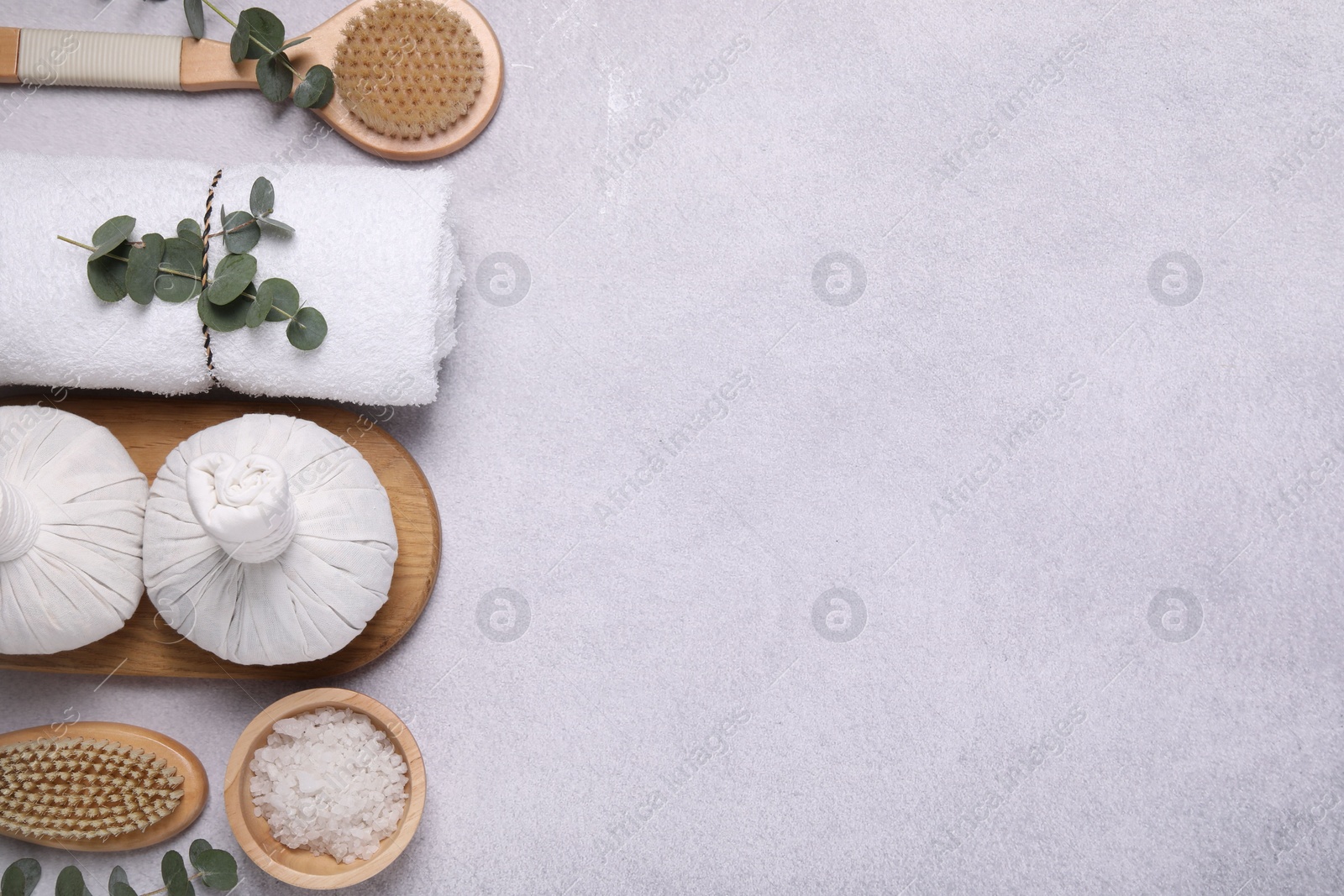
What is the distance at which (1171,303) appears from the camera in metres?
1.01

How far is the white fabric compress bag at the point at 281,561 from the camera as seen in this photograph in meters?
0.77

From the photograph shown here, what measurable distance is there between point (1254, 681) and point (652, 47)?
994mm

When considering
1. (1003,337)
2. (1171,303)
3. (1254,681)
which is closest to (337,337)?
(1003,337)

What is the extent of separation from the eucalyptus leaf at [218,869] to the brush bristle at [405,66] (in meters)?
0.76

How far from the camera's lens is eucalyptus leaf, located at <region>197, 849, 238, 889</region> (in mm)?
826

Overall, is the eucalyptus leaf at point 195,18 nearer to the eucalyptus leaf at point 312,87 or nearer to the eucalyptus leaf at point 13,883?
the eucalyptus leaf at point 312,87

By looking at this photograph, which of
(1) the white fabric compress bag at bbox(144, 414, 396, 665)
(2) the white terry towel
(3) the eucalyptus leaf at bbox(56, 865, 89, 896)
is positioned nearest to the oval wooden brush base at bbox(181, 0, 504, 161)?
(2) the white terry towel

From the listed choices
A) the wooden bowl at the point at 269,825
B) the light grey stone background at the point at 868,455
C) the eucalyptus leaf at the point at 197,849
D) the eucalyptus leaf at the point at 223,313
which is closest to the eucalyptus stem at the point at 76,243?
the eucalyptus leaf at the point at 223,313

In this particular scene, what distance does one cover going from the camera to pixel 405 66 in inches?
36.5

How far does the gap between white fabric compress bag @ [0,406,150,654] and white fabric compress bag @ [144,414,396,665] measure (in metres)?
0.03

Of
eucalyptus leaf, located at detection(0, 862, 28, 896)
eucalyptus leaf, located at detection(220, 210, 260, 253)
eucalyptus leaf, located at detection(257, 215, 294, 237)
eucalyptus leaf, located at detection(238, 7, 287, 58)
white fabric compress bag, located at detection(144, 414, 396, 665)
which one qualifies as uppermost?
eucalyptus leaf, located at detection(238, 7, 287, 58)

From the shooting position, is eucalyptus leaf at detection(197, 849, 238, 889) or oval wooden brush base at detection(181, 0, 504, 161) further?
oval wooden brush base at detection(181, 0, 504, 161)

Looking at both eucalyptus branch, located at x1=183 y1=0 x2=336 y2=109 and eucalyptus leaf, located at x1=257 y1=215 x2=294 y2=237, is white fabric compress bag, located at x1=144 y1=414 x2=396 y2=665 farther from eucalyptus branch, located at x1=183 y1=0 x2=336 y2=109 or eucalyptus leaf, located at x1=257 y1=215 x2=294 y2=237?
eucalyptus branch, located at x1=183 y1=0 x2=336 y2=109

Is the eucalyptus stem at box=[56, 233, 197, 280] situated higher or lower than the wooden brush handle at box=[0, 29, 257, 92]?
lower
